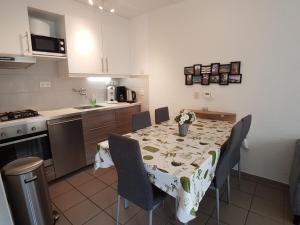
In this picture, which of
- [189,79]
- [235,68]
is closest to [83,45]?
[189,79]

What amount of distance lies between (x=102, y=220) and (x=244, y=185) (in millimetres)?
1714

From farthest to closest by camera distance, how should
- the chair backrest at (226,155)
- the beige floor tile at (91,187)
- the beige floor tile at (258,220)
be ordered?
the beige floor tile at (91,187), the beige floor tile at (258,220), the chair backrest at (226,155)

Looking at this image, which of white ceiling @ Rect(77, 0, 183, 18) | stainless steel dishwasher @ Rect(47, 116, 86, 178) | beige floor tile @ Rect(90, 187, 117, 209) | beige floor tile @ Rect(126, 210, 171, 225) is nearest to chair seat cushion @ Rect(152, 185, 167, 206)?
beige floor tile @ Rect(126, 210, 171, 225)

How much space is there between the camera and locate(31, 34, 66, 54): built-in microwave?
220 centimetres

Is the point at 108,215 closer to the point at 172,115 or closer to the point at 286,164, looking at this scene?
the point at 172,115

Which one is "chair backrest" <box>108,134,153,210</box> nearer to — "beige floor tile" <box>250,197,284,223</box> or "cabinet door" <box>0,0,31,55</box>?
"beige floor tile" <box>250,197,284,223</box>

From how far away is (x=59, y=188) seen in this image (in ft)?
7.35

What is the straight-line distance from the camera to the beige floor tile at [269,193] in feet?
6.43

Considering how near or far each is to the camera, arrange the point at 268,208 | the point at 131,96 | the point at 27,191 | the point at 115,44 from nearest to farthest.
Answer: the point at 27,191, the point at 268,208, the point at 115,44, the point at 131,96

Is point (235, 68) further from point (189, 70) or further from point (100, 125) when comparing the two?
point (100, 125)

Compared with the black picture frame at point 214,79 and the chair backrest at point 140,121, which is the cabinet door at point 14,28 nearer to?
the chair backrest at point 140,121

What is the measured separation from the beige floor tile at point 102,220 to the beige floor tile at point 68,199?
360 mm

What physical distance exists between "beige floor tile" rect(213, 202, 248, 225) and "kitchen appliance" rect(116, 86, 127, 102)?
239 centimetres

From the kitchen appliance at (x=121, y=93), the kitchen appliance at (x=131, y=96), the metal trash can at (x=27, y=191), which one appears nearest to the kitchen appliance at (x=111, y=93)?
the kitchen appliance at (x=121, y=93)
